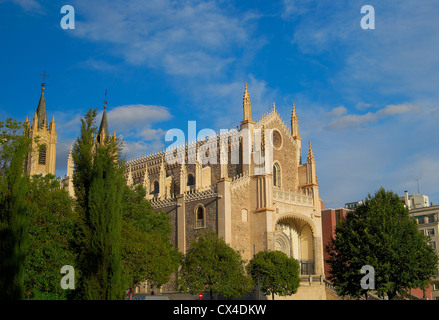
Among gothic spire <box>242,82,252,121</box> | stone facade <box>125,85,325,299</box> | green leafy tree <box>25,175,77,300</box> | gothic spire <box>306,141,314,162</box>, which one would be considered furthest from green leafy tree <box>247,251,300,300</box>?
green leafy tree <box>25,175,77,300</box>

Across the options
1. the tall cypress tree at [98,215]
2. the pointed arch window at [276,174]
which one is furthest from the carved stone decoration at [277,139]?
the tall cypress tree at [98,215]

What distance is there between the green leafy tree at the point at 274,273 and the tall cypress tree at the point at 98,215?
21703 millimetres

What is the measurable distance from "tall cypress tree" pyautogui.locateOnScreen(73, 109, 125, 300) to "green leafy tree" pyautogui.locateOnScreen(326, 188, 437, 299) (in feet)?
74.2

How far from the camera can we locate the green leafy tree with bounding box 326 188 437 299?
116 ft

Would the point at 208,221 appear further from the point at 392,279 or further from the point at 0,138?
the point at 0,138

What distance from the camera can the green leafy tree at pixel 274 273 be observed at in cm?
3878

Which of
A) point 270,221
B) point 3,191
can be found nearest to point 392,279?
point 270,221

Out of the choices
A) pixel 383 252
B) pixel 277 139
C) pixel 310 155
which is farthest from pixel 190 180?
pixel 383 252

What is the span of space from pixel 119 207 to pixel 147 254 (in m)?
16.4

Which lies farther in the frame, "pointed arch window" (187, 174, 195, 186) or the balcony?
"pointed arch window" (187, 174, 195, 186)

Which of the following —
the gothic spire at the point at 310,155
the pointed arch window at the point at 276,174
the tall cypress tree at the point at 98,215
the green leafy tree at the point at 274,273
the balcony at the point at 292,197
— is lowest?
the green leafy tree at the point at 274,273

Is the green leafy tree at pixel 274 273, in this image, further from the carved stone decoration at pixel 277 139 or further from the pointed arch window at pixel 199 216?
the carved stone decoration at pixel 277 139

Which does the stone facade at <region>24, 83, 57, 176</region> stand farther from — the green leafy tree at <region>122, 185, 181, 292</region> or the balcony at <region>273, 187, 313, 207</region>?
the balcony at <region>273, 187, 313, 207</region>

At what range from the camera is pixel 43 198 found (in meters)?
27.5
